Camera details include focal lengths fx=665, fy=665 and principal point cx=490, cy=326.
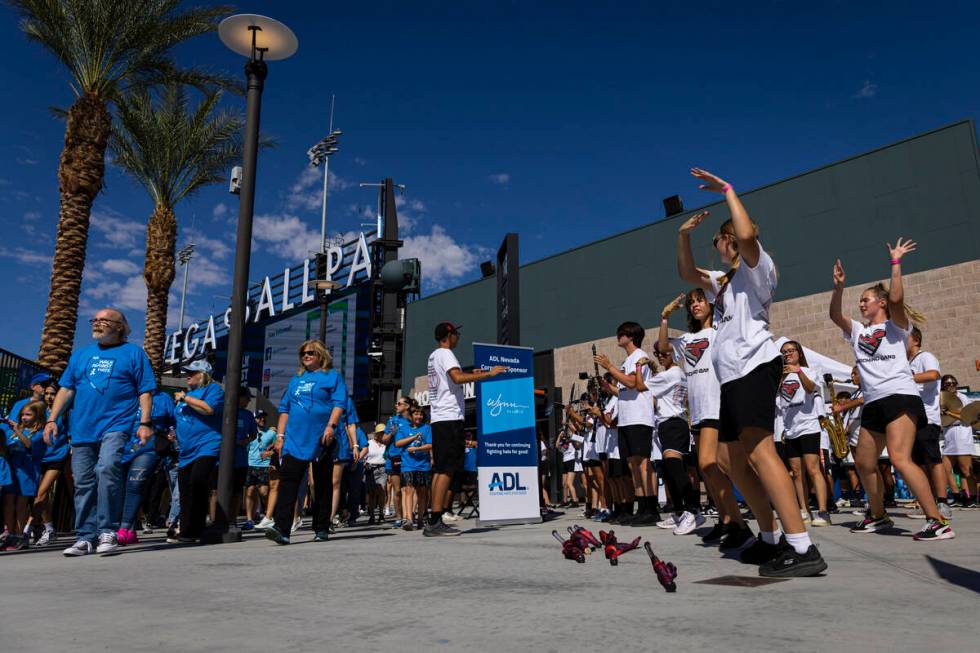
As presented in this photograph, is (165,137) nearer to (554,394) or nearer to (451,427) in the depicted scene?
(554,394)

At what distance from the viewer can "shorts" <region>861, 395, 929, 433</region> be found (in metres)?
5.16

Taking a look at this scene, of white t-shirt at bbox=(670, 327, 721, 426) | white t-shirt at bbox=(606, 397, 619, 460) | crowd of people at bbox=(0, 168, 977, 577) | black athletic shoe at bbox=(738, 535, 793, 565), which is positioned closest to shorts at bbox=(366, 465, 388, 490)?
crowd of people at bbox=(0, 168, 977, 577)

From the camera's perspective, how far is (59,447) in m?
7.79

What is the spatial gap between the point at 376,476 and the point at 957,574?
1169cm

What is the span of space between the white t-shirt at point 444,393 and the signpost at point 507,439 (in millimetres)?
1286

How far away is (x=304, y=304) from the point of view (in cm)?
4550

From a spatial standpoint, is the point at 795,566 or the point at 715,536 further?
the point at 715,536

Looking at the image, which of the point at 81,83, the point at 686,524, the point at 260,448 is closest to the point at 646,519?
the point at 686,524

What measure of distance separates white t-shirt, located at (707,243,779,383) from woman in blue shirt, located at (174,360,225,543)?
535 centimetres

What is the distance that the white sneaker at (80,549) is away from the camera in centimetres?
538

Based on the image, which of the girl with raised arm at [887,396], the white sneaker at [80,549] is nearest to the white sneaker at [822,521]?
the girl with raised arm at [887,396]

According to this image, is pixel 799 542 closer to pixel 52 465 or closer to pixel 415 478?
pixel 415 478

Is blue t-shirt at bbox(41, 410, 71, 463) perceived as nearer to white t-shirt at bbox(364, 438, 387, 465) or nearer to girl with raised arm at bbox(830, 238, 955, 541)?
white t-shirt at bbox(364, 438, 387, 465)

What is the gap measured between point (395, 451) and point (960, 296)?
13650 mm
